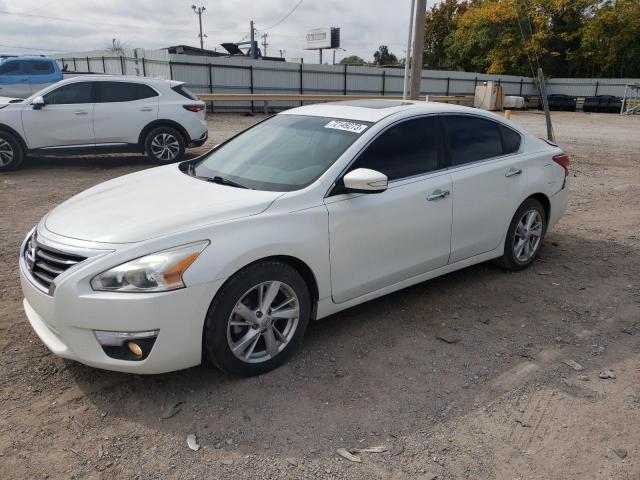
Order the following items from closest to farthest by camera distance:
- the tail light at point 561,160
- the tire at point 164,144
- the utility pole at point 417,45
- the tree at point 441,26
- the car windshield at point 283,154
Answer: the car windshield at point 283,154, the tail light at point 561,160, the tire at point 164,144, the utility pole at point 417,45, the tree at point 441,26

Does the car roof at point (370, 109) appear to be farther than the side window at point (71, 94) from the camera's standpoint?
No

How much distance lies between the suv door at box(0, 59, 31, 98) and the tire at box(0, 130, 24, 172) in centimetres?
660

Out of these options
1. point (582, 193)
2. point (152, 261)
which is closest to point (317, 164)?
point (152, 261)

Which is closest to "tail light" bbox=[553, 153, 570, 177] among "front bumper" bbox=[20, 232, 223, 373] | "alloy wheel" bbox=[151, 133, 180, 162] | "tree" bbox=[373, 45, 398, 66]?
"front bumper" bbox=[20, 232, 223, 373]

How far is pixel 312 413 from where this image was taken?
2.99 m

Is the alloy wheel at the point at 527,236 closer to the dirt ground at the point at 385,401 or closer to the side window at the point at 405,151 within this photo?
the dirt ground at the point at 385,401

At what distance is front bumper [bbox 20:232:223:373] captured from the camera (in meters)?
2.77

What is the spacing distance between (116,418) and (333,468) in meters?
1.22

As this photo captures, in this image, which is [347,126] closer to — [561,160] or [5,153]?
[561,160]

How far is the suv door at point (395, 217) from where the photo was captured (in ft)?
11.6

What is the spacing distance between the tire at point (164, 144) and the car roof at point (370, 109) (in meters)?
6.53

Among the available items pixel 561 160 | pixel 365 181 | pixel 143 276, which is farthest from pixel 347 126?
pixel 561 160

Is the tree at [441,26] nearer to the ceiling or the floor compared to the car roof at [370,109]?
nearer to the ceiling

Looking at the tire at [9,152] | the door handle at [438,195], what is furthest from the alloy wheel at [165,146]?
the door handle at [438,195]
